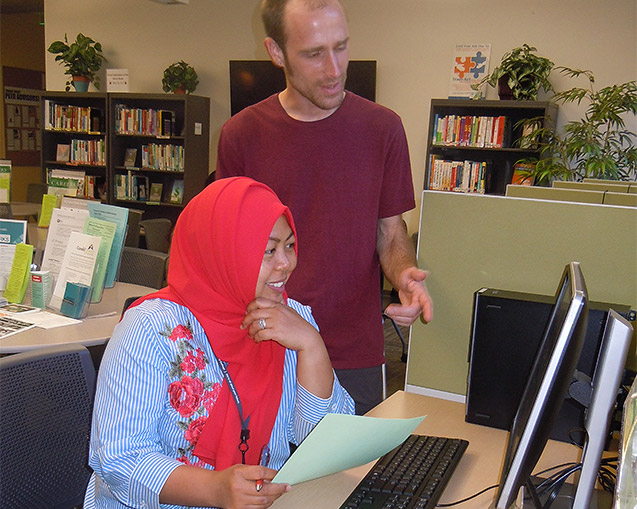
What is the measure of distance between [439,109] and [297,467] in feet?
16.7

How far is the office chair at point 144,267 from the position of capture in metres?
3.08

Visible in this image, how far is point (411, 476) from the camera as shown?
1233 mm

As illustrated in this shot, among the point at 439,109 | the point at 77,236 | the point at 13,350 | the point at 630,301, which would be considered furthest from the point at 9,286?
the point at 439,109

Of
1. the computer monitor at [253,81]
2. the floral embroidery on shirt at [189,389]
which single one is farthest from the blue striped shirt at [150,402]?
the computer monitor at [253,81]

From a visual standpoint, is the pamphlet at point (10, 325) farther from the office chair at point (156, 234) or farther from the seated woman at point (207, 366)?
the office chair at point (156, 234)

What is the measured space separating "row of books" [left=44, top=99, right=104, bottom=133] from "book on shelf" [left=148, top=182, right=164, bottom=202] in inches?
35.5

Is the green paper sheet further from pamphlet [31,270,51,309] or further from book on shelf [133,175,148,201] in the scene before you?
book on shelf [133,175,148,201]

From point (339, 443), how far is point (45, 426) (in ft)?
2.94

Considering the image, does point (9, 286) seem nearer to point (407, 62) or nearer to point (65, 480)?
point (65, 480)

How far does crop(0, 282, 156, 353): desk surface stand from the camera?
211 cm

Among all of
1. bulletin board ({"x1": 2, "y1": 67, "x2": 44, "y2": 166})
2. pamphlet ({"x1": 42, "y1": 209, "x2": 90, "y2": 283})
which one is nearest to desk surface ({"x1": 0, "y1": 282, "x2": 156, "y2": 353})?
pamphlet ({"x1": 42, "y1": 209, "x2": 90, "y2": 283})

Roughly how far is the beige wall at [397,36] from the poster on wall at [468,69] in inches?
2.8

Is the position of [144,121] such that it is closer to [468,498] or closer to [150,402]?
[150,402]

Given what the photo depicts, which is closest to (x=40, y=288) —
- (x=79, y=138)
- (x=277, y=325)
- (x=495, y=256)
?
(x=277, y=325)
